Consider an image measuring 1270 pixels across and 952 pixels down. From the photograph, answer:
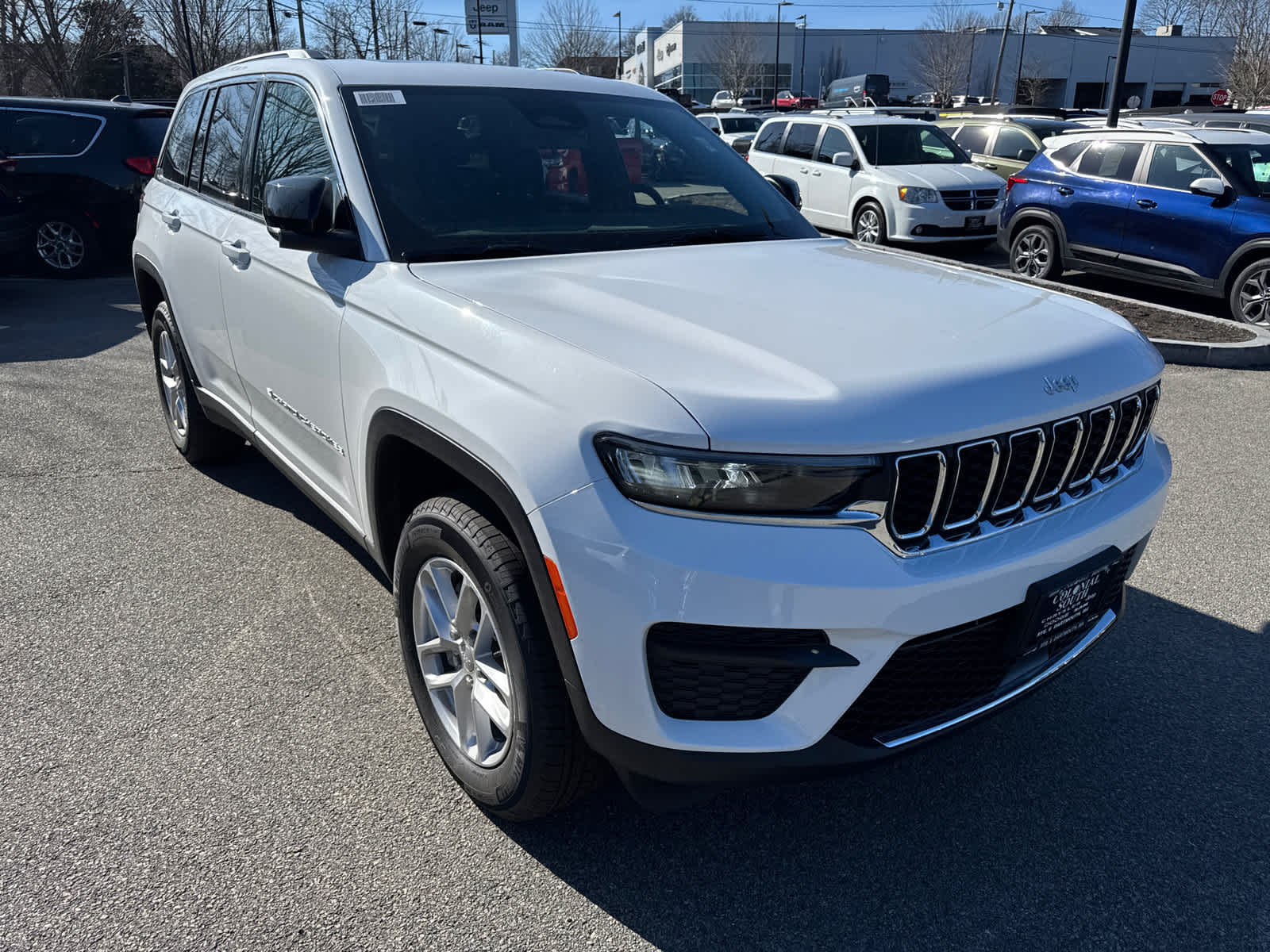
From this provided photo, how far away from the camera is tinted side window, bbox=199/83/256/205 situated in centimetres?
379

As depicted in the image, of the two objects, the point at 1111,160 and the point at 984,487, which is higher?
the point at 1111,160

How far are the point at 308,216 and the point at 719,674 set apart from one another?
1.72 meters

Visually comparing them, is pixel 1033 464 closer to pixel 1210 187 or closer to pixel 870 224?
pixel 1210 187

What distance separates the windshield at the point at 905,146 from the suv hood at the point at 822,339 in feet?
33.8

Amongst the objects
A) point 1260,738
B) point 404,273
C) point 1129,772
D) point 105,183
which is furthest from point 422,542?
point 105,183

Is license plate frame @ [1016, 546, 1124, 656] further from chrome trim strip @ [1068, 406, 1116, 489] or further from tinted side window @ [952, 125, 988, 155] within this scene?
tinted side window @ [952, 125, 988, 155]

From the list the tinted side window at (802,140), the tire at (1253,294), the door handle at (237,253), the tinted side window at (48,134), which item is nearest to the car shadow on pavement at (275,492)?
the door handle at (237,253)

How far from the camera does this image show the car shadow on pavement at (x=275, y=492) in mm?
4117

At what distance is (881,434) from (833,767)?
0.69 m

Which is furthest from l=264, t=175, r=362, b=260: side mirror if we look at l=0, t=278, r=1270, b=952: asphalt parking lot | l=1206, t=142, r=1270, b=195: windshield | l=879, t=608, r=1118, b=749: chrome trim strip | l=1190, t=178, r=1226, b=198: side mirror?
l=1206, t=142, r=1270, b=195: windshield

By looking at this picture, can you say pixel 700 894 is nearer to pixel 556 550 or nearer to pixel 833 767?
pixel 833 767

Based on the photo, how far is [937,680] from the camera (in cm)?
212

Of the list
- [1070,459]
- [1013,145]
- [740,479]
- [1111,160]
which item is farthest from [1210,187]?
[740,479]

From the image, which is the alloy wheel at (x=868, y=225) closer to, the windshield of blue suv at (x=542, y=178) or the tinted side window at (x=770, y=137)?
the tinted side window at (x=770, y=137)
